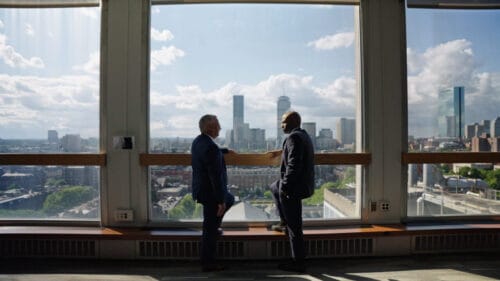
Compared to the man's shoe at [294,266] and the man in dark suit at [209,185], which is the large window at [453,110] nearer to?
the man's shoe at [294,266]

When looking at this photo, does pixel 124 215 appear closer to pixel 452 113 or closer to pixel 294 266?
pixel 294 266

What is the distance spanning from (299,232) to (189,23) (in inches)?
94.1

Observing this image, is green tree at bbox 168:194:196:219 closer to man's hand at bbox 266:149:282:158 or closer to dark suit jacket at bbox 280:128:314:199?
man's hand at bbox 266:149:282:158

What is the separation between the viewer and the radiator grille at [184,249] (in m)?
3.74

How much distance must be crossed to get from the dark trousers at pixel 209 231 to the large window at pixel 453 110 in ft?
7.11

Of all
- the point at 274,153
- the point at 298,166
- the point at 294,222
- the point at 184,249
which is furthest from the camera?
the point at 274,153

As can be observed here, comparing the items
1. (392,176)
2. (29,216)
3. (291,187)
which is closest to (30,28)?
(29,216)

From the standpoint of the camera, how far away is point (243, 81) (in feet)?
13.4

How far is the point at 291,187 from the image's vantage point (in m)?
3.26

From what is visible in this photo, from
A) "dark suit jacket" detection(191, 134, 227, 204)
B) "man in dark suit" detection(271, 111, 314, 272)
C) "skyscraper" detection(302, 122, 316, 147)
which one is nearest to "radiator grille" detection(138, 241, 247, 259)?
"man in dark suit" detection(271, 111, 314, 272)

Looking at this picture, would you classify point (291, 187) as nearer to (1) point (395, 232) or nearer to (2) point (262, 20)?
(1) point (395, 232)

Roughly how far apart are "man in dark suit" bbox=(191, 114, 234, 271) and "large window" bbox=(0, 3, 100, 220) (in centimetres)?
139

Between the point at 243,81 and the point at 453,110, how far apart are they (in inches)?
90.2

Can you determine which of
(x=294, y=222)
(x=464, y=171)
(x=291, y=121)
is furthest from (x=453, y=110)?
(x=294, y=222)
